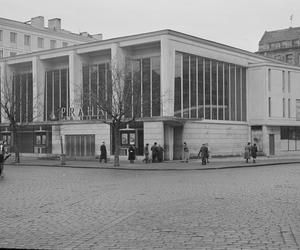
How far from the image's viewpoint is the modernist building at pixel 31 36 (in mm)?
77812

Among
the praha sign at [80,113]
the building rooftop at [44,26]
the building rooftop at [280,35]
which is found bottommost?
the praha sign at [80,113]

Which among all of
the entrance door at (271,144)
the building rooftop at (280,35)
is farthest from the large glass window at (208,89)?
the building rooftop at (280,35)

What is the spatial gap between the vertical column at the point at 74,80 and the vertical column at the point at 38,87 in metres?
4.64

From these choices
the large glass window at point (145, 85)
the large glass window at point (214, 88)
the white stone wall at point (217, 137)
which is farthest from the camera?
the large glass window at point (214, 88)

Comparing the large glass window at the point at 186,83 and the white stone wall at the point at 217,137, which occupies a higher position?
the large glass window at the point at 186,83

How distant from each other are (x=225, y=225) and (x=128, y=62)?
3478cm

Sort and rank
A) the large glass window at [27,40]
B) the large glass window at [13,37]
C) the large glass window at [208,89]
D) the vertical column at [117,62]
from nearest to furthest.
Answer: the vertical column at [117,62]
the large glass window at [208,89]
the large glass window at [13,37]
the large glass window at [27,40]

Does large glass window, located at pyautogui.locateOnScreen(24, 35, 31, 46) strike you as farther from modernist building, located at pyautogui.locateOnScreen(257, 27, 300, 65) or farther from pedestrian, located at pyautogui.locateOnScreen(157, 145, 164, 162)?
modernist building, located at pyautogui.locateOnScreen(257, 27, 300, 65)

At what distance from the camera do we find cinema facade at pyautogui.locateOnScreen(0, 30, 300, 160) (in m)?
40.6

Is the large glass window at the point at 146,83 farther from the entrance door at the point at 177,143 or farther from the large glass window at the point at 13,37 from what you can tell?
the large glass window at the point at 13,37

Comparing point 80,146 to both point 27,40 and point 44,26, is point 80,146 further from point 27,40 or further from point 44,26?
point 44,26

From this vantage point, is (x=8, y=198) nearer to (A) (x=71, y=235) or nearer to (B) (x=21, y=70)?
(A) (x=71, y=235)

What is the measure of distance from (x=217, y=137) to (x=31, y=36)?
47.2 m

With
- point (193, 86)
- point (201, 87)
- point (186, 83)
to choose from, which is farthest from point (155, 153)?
point (201, 87)
